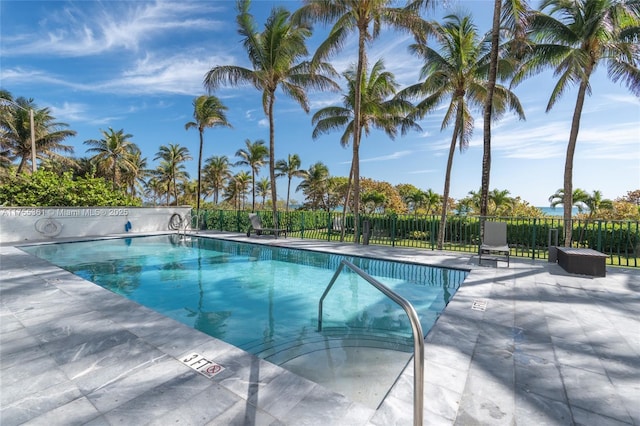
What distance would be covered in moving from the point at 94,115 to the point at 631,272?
36.2 metres

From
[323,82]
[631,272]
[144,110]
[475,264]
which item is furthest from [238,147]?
[631,272]

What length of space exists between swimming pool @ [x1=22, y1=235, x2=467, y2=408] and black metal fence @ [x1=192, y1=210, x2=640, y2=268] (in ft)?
11.3

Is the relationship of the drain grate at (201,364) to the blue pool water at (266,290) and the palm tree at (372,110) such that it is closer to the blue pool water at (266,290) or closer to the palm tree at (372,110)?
the blue pool water at (266,290)

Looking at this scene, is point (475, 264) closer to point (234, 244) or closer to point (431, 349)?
point (431, 349)

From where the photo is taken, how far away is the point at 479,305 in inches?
180

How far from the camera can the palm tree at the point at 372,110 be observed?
615 inches

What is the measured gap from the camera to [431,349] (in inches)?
122

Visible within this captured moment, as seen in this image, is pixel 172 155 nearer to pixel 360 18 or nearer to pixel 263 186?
pixel 263 186

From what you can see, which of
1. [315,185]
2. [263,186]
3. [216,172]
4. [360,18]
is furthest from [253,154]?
[360,18]

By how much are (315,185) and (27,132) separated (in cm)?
2553

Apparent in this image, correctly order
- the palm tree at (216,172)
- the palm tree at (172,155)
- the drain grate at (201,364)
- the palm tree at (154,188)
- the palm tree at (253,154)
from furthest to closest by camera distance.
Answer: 1. the palm tree at (154,188)
2. the palm tree at (216,172)
3. the palm tree at (172,155)
4. the palm tree at (253,154)
5. the drain grate at (201,364)

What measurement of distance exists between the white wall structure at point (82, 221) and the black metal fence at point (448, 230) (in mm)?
1634

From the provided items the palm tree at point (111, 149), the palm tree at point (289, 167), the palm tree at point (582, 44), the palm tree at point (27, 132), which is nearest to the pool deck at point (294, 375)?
the palm tree at point (582, 44)

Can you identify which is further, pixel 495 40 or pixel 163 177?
pixel 163 177
